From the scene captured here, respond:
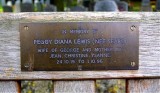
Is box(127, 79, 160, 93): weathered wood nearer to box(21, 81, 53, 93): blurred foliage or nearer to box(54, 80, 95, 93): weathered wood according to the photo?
box(54, 80, 95, 93): weathered wood

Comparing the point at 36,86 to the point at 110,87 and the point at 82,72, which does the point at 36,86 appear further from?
the point at 82,72

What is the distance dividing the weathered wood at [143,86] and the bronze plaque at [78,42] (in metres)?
0.13

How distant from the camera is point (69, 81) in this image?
146cm

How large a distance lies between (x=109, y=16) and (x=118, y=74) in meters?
0.23

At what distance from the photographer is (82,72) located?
4.74 feet

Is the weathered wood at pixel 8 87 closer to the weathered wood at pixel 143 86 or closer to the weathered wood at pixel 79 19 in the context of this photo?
the weathered wood at pixel 79 19

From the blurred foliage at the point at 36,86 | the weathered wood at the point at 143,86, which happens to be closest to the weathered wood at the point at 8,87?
the weathered wood at the point at 143,86

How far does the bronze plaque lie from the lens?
141 cm

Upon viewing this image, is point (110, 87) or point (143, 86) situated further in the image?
point (110, 87)

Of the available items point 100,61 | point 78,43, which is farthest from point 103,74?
point 78,43

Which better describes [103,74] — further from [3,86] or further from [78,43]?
[3,86]

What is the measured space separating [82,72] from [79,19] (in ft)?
0.69

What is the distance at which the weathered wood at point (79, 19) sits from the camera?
4.65ft

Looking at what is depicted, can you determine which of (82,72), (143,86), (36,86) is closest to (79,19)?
(82,72)
